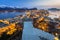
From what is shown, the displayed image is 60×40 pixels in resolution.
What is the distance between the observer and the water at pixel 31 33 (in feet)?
7.13

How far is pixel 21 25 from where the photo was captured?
2.23 meters

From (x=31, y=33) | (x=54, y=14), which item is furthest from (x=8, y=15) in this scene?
(x=54, y=14)

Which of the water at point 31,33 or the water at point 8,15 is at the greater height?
the water at point 8,15

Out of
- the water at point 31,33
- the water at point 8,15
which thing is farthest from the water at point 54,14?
the water at point 8,15

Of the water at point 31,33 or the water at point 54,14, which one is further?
the water at point 54,14

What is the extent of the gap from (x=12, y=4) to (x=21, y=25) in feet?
1.23

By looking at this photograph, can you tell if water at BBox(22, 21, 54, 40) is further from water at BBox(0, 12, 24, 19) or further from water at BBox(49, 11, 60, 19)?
water at BBox(49, 11, 60, 19)

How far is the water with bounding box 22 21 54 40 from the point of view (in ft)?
7.13

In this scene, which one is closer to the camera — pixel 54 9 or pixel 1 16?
pixel 1 16

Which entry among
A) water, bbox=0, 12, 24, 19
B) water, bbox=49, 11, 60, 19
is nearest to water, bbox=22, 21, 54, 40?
water, bbox=0, 12, 24, 19

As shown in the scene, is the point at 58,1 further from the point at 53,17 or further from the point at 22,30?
the point at 22,30

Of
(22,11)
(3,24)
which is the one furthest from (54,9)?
(3,24)

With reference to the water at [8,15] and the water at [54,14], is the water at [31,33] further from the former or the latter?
the water at [54,14]

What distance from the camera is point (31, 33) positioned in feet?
7.22
